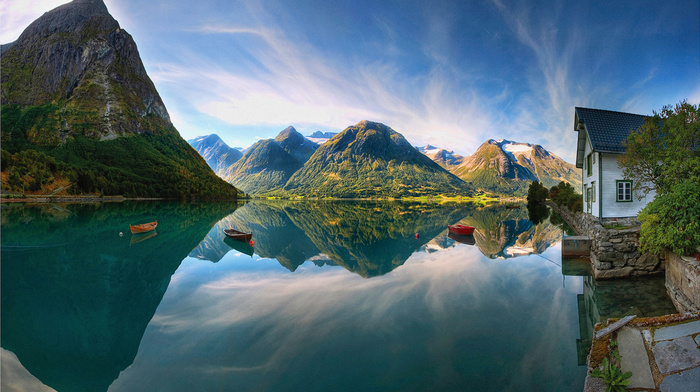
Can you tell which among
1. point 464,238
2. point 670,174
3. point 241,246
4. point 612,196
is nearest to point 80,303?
point 241,246

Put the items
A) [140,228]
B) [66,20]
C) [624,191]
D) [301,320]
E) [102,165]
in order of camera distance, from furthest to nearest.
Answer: [66,20] < [102,165] < [140,228] < [624,191] < [301,320]

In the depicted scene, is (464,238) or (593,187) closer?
(593,187)

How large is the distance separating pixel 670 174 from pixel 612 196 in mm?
6882

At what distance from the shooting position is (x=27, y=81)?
14100cm

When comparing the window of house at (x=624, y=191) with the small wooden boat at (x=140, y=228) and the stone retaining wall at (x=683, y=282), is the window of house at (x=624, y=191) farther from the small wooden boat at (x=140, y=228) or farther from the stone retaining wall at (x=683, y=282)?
the small wooden boat at (x=140, y=228)

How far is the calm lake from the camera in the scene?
20.5 ft

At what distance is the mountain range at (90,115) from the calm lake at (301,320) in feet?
321

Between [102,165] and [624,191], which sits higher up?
[102,165]

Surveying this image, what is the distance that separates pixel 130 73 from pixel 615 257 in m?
225

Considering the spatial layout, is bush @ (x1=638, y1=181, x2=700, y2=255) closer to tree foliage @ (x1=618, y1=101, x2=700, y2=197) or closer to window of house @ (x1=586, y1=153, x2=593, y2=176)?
tree foliage @ (x1=618, y1=101, x2=700, y2=197)


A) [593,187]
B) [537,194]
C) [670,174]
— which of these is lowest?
[537,194]

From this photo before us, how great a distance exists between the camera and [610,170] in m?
21.1

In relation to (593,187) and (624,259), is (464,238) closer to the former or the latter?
(593,187)

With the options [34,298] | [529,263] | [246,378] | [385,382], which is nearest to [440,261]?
[529,263]
